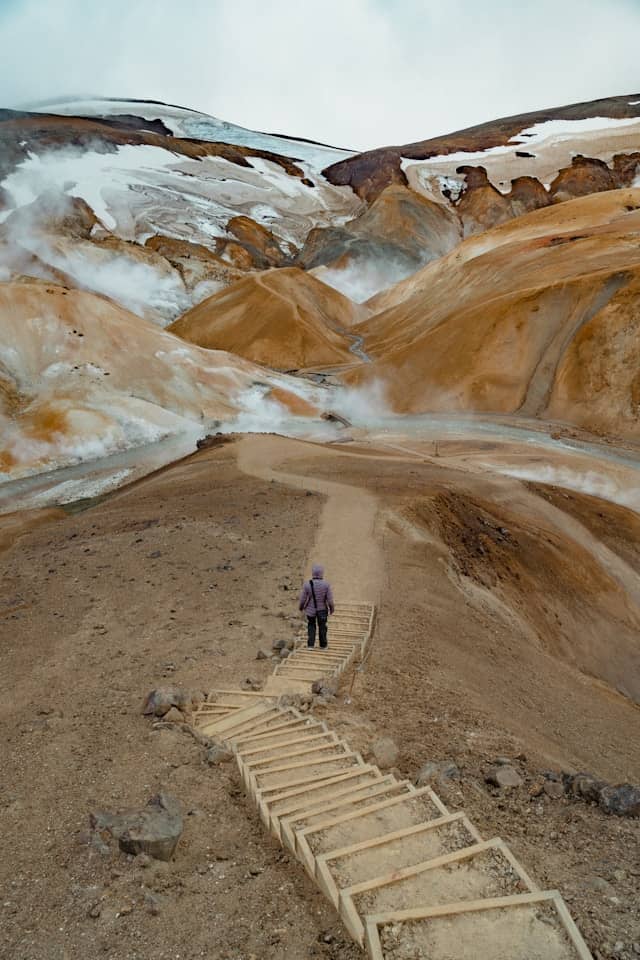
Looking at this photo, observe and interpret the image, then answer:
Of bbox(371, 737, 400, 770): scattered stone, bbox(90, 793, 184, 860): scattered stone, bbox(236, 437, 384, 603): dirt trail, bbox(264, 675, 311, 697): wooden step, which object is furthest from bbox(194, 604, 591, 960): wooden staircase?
bbox(236, 437, 384, 603): dirt trail

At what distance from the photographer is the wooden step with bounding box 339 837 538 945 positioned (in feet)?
13.5

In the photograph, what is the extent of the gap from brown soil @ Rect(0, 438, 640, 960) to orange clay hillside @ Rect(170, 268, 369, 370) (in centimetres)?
3355

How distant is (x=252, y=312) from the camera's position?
60.8 meters

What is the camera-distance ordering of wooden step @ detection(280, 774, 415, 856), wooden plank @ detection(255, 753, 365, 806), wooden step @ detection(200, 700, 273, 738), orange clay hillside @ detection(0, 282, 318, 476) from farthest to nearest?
orange clay hillside @ detection(0, 282, 318, 476)
wooden step @ detection(200, 700, 273, 738)
wooden plank @ detection(255, 753, 365, 806)
wooden step @ detection(280, 774, 415, 856)

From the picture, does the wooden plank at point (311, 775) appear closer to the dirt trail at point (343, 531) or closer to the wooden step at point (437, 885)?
the wooden step at point (437, 885)

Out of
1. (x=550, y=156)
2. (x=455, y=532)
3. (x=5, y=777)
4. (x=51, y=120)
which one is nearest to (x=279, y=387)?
(x=455, y=532)

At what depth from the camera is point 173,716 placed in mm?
7977

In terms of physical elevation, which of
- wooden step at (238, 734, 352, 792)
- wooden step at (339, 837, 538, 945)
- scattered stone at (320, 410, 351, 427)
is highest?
wooden step at (339, 837, 538, 945)

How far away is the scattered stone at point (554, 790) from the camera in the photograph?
640 cm

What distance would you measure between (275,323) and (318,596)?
51.2m

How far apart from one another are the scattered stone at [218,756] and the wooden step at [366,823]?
1.84 meters

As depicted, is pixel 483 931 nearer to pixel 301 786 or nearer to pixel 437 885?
pixel 437 885

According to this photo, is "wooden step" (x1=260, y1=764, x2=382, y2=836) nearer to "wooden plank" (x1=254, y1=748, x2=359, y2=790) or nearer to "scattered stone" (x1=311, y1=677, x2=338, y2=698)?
"wooden plank" (x1=254, y1=748, x2=359, y2=790)

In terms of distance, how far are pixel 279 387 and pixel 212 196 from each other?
246 feet
